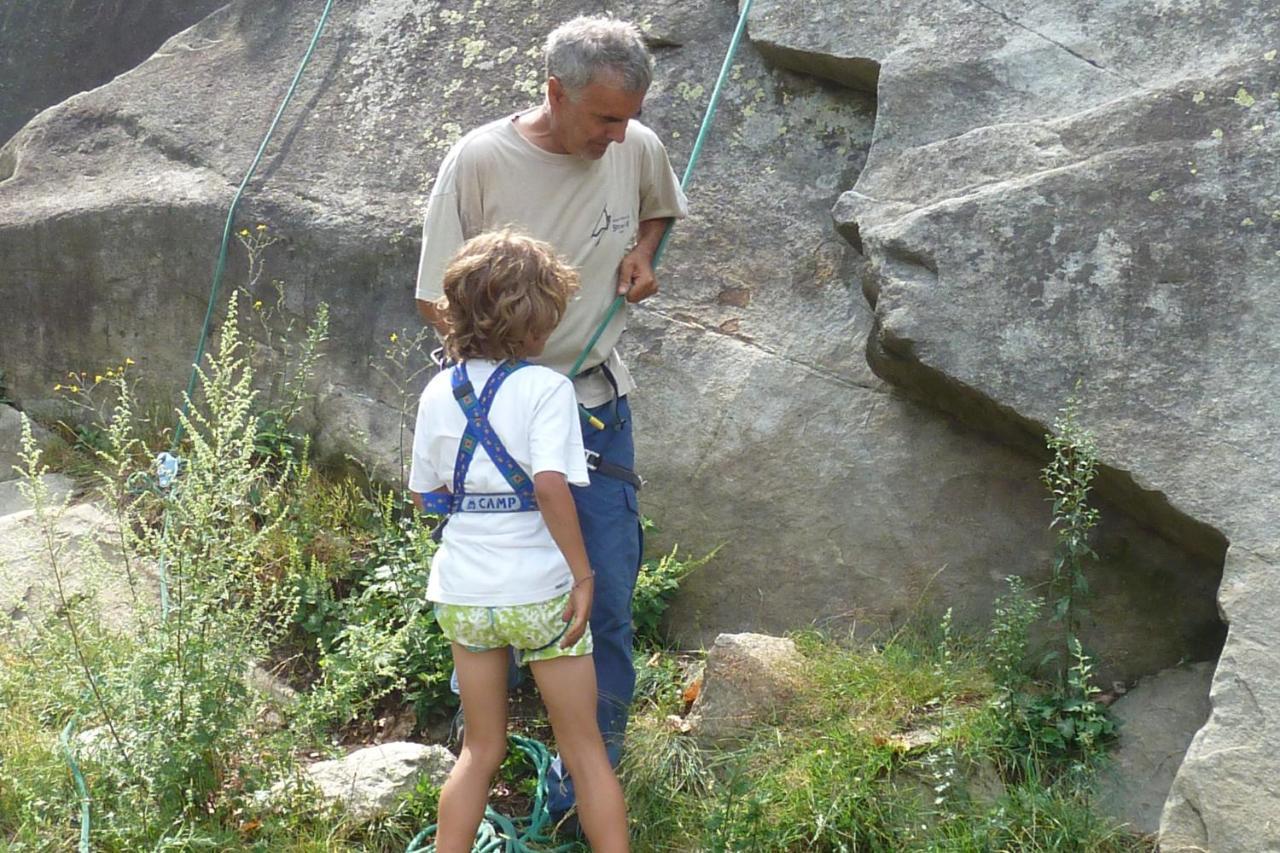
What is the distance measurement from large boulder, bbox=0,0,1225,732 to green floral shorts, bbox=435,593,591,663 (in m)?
1.39

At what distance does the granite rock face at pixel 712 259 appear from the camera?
13.1 feet

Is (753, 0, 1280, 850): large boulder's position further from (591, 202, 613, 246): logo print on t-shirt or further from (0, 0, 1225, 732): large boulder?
(591, 202, 613, 246): logo print on t-shirt

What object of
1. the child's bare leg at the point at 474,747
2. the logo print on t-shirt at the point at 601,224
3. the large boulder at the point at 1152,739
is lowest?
the large boulder at the point at 1152,739

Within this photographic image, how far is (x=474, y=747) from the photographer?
3.04 m

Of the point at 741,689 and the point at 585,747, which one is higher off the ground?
the point at 585,747

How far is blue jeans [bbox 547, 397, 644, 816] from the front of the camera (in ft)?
11.0

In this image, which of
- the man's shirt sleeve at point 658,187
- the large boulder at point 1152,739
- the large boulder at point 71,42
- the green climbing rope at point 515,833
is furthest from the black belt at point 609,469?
the large boulder at point 71,42

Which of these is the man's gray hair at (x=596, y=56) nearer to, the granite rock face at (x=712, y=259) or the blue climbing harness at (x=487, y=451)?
the blue climbing harness at (x=487, y=451)

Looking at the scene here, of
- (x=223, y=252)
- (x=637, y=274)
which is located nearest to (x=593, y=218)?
(x=637, y=274)

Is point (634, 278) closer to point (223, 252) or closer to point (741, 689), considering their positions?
point (741, 689)

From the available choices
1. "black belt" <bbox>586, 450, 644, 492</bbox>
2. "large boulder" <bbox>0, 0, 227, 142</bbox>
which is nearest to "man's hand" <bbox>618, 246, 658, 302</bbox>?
"black belt" <bbox>586, 450, 644, 492</bbox>

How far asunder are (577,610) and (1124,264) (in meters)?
1.79

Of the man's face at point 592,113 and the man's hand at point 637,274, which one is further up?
the man's face at point 592,113

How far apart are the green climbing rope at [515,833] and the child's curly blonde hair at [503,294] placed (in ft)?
3.81
